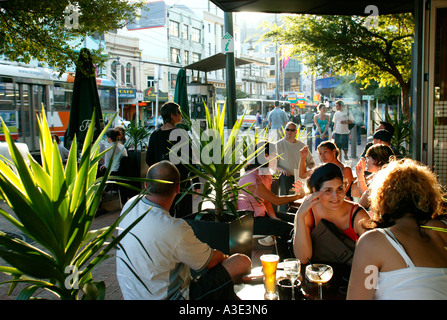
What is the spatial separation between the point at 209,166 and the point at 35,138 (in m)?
14.3

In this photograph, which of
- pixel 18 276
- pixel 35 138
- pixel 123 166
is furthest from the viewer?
pixel 35 138

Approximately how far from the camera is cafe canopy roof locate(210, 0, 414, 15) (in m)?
6.23

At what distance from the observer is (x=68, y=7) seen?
5.99 m

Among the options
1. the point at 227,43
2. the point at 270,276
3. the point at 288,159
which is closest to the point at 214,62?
the point at 227,43

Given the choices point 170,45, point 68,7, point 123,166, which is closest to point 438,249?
point 68,7

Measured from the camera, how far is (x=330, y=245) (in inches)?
108

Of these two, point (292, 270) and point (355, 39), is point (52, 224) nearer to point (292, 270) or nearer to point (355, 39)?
point (292, 270)

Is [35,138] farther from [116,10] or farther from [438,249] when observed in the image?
[438,249]

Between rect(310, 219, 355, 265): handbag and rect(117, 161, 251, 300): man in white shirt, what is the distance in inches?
21.2

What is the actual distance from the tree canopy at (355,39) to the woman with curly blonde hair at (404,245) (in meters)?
8.20

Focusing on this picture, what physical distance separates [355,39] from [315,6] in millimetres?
3932

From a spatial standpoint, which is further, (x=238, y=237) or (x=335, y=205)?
(x=238, y=237)

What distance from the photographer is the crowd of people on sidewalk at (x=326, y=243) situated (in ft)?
A: 5.91

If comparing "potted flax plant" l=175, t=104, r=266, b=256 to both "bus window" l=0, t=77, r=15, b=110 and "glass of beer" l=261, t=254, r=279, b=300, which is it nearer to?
"glass of beer" l=261, t=254, r=279, b=300
